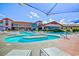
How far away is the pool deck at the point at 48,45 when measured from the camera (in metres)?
2.65

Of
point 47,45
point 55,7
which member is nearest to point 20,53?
point 47,45

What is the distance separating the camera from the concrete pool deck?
2.65m

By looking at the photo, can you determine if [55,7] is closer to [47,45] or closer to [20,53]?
[47,45]

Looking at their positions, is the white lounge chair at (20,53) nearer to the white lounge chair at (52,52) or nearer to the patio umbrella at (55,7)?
the white lounge chair at (52,52)

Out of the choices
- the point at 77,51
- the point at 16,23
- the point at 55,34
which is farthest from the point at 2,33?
the point at 77,51

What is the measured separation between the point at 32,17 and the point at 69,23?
2.51 ft

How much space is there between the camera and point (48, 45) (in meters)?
2.73

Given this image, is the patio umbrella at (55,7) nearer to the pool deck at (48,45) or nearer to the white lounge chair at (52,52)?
the pool deck at (48,45)

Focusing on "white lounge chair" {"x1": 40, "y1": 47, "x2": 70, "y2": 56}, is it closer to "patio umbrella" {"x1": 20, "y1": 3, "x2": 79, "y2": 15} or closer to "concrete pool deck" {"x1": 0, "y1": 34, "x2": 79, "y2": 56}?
"concrete pool deck" {"x1": 0, "y1": 34, "x2": 79, "y2": 56}

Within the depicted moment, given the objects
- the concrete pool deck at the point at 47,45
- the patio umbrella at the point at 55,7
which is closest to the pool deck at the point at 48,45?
the concrete pool deck at the point at 47,45

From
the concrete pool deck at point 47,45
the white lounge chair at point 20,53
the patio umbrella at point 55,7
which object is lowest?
the white lounge chair at point 20,53

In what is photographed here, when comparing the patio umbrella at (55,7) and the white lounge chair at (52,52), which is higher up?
the patio umbrella at (55,7)

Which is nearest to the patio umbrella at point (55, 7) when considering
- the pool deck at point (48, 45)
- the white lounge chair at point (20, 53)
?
the pool deck at point (48, 45)

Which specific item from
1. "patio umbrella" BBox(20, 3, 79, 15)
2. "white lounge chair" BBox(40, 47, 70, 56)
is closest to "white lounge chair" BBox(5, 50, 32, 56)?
"white lounge chair" BBox(40, 47, 70, 56)
